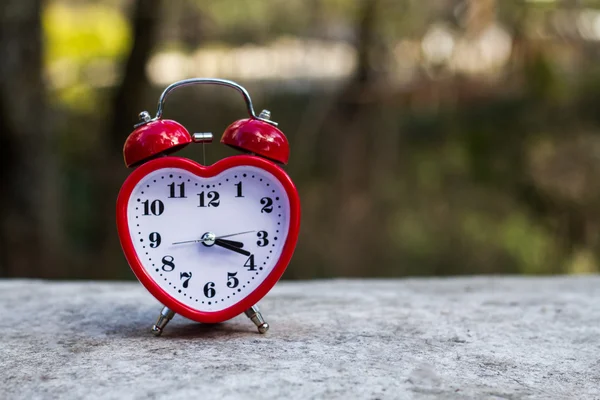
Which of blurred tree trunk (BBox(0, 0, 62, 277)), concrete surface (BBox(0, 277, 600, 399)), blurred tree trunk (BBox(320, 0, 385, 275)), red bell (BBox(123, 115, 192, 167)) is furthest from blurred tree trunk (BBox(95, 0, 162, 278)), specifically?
red bell (BBox(123, 115, 192, 167))

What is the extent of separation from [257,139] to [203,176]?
0.52 ft

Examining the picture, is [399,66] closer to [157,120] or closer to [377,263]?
[377,263]

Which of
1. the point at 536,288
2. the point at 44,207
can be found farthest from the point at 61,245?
the point at 536,288

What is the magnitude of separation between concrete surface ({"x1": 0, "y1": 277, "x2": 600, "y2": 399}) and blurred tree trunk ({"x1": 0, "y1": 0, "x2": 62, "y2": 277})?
7.00 feet

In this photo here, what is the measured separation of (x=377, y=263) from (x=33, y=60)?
10.3 feet

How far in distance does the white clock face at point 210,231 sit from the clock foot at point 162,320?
6cm

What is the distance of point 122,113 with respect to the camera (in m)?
5.59

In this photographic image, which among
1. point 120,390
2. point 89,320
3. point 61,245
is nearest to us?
point 120,390

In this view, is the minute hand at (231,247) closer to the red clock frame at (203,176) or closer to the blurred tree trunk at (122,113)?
the red clock frame at (203,176)

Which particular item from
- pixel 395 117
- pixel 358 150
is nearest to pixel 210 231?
pixel 358 150

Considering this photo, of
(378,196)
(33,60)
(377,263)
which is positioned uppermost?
(33,60)

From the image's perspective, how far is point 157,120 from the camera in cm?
175

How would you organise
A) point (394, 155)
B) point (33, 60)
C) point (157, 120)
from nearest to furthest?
point (157, 120)
point (33, 60)
point (394, 155)

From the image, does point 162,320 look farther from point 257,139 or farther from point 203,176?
point 257,139
